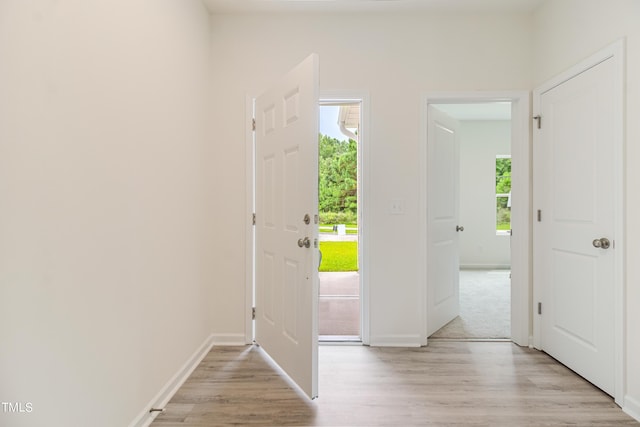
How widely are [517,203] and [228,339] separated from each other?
8.65 feet

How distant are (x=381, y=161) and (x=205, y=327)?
1956 millimetres

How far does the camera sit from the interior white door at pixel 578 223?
2.02m

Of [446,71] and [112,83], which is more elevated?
[446,71]

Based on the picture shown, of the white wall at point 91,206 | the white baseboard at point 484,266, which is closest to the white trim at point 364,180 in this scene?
the white wall at point 91,206

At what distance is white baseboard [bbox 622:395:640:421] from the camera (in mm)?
1782

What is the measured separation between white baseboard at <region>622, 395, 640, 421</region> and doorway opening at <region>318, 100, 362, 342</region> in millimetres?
1660

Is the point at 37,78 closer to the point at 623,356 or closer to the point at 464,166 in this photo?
the point at 623,356

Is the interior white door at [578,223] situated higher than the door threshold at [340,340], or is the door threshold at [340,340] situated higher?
the interior white door at [578,223]

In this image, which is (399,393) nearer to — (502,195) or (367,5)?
(367,5)

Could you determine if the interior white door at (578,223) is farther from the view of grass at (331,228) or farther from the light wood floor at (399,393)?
the view of grass at (331,228)

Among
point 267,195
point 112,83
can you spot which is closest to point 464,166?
point 267,195

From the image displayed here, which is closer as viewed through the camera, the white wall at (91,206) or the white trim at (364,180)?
the white wall at (91,206)

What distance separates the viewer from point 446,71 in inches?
108

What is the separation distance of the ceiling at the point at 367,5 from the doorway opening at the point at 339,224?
0.73 metres
